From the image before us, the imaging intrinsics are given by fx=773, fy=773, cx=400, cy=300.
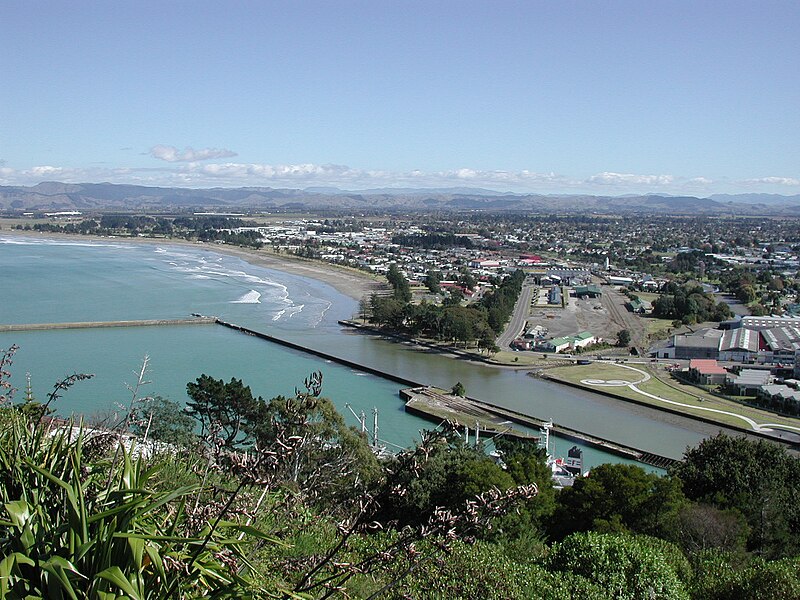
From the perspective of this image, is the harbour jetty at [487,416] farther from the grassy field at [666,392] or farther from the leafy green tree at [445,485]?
the leafy green tree at [445,485]

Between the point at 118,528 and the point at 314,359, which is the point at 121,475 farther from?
the point at 314,359

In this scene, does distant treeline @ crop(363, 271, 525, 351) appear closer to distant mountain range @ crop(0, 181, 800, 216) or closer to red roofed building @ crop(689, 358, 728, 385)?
red roofed building @ crop(689, 358, 728, 385)

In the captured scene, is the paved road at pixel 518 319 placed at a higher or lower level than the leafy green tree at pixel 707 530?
lower

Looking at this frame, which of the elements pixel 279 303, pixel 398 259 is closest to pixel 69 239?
pixel 398 259

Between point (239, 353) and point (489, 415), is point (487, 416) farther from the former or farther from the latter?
point (239, 353)

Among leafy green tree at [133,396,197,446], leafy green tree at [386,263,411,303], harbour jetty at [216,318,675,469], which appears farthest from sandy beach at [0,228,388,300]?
leafy green tree at [133,396,197,446]

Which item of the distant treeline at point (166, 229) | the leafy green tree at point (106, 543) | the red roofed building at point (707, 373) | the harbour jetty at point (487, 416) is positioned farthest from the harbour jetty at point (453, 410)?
the distant treeline at point (166, 229)
